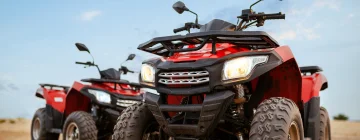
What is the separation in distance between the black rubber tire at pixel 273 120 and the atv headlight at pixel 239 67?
305 millimetres

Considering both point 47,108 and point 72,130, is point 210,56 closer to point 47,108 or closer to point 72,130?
point 72,130

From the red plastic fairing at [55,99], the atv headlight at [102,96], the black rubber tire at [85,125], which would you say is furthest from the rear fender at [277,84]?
the red plastic fairing at [55,99]

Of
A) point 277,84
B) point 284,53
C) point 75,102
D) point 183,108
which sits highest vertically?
point 284,53

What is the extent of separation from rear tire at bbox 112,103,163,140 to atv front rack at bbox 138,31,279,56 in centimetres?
60

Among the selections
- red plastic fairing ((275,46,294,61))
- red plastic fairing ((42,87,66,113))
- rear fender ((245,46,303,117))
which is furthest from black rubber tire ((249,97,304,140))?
red plastic fairing ((42,87,66,113))

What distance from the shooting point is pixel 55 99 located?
9297mm

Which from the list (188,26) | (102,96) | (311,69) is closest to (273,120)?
(188,26)

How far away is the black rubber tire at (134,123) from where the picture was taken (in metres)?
4.34

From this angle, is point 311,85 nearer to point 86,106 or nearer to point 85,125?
point 85,125

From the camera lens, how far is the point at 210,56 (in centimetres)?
390

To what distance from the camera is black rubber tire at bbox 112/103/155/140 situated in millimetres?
4344

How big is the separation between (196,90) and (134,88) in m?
5.08

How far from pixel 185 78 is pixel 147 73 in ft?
1.73

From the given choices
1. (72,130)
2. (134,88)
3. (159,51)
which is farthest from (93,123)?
(159,51)
